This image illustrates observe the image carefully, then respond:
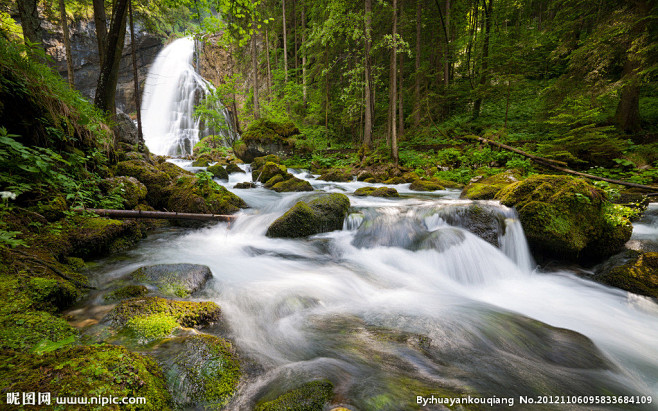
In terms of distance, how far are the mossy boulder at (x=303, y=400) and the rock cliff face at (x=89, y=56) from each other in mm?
34994

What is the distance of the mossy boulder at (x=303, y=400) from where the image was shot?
1.58 meters

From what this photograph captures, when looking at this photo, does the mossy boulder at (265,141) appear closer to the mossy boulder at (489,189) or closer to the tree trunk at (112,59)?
the tree trunk at (112,59)

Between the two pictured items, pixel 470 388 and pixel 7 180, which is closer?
pixel 470 388

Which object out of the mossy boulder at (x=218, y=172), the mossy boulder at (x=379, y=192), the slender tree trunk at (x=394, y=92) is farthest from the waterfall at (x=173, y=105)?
the mossy boulder at (x=379, y=192)

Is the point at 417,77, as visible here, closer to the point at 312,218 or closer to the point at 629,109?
the point at 629,109

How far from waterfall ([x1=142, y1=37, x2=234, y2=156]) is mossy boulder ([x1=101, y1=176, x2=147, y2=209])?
21041mm

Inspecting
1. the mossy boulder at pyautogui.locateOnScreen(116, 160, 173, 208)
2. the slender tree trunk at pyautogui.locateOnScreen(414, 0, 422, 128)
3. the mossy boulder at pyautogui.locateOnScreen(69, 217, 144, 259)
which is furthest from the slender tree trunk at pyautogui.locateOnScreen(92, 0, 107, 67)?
the slender tree trunk at pyautogui.locateOnScreen(414, 0, 422, 128)

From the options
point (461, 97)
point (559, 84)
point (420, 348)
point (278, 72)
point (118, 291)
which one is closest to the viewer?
point (420, 348)

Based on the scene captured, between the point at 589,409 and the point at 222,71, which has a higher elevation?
the point at 222,71

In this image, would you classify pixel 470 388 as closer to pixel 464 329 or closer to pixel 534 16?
pixel 464 329

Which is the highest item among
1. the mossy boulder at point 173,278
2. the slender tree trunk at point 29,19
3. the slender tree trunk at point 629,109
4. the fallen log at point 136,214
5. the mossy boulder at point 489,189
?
the slender tree trunk at point 29,19

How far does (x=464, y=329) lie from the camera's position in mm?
3160

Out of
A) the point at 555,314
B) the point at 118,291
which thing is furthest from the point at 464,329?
the point at 118,291

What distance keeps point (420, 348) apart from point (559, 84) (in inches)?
494
